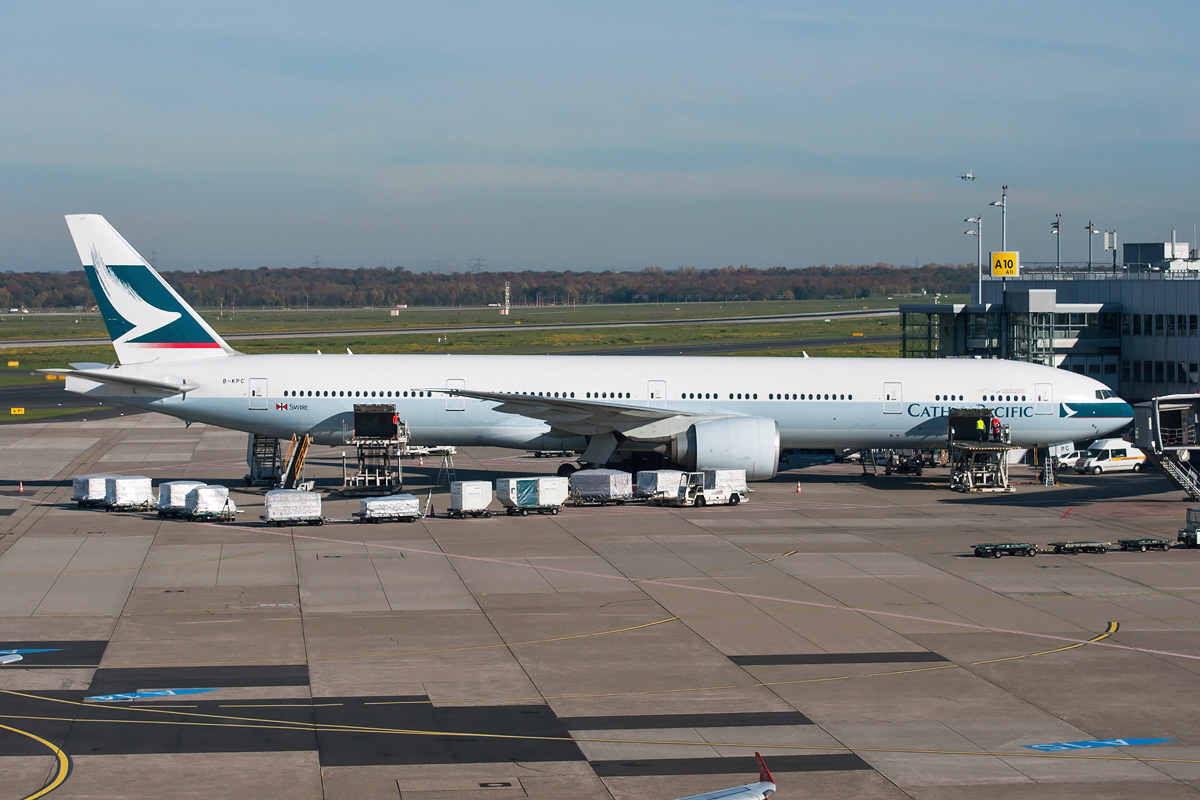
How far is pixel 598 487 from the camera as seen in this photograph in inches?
1578

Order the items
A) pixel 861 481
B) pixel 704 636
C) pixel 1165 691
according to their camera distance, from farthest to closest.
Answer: pixel 861 481
pixel 704 636
pixel 1165 691

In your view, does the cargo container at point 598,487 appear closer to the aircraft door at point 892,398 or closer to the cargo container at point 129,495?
the aircraft door at point 892,398

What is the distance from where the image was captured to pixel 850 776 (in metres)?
16.5

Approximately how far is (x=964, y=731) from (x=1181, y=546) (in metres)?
18.5

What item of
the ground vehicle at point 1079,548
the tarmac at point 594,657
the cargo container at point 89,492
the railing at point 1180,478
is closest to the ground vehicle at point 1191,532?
the tarmac at point 594,657

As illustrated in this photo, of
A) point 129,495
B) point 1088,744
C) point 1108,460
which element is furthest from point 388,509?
point 1108,460

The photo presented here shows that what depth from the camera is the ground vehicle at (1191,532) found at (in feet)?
110

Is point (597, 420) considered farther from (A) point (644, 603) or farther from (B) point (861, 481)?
(A) point (644, 603)

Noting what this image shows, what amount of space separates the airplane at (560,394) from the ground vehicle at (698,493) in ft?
3.32

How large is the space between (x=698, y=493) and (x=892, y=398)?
28.8 feet

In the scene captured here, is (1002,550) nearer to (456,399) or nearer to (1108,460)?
(456,399)

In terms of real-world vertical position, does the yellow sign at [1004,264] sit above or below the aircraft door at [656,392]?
above

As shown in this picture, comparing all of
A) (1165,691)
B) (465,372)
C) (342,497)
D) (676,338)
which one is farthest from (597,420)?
(676,338)

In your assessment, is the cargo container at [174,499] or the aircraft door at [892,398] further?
the aircraft door at [892,398]
